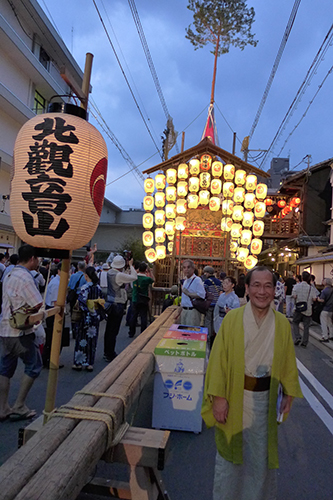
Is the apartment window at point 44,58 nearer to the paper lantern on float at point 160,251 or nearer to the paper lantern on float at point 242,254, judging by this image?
the paper lantern on float at point 160,251

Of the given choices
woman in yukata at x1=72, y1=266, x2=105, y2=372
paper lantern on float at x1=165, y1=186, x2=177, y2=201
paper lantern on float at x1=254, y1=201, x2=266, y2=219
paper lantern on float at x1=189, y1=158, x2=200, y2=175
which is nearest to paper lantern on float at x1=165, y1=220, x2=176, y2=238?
paper lantern on float at x1=165, y1=186, x2=177, y2=201

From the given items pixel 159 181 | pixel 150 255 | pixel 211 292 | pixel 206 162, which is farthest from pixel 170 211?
pixel 211 292

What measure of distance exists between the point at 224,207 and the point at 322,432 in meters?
12.0

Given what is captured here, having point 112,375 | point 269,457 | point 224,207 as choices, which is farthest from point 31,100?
point 269,457

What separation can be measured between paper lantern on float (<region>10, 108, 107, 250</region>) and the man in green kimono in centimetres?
170

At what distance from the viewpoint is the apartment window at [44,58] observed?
1961 cm

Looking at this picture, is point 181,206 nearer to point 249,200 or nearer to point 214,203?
point 214,203

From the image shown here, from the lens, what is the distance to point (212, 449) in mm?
3533

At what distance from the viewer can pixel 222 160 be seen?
1582cm

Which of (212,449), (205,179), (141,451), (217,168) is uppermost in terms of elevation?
(217,168)

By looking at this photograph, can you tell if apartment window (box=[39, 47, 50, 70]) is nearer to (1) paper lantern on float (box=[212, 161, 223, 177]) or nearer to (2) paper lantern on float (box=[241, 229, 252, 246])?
(1) paper lantern on float (box=[212, 161, 223, 177])

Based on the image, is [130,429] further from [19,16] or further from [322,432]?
[19,16]

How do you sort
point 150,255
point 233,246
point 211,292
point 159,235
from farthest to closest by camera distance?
point 233,246, point 159,235, point 150,255, point 211,292

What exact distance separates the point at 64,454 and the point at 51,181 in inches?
83.7
